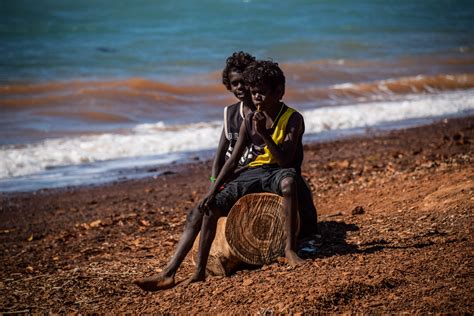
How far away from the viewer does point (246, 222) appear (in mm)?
4941

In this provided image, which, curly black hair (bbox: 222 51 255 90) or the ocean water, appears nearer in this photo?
curly black hair (bbox: 222 51 255 90)

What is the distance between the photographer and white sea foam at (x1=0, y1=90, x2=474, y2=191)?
11.3 meters

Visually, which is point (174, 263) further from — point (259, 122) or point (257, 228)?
point (259, 122)

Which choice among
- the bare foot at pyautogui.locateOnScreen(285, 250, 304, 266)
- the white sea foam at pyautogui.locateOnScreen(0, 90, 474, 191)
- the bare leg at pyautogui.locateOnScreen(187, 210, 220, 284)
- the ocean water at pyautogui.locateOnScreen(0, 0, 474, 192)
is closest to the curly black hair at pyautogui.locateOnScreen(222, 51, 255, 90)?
the bare leg at pyautogui.locateOnScreen(187, 210, 220, 284)

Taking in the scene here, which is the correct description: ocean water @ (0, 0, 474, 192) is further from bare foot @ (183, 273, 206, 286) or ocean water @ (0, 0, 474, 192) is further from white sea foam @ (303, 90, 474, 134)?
bare foot @ (183, 273, 206, 286)

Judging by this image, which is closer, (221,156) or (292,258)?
(292,258)

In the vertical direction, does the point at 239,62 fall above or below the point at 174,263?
above

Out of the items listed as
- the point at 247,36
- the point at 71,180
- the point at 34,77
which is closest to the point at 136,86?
the point at 34,77

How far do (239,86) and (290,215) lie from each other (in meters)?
1.19

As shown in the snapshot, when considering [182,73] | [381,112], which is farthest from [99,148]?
[182,73]

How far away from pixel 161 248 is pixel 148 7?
103 ft

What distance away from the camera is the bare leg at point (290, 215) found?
15.8 feet

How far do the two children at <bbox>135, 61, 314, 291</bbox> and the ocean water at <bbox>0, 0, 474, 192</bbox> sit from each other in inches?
215

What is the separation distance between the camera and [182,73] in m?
21.1
